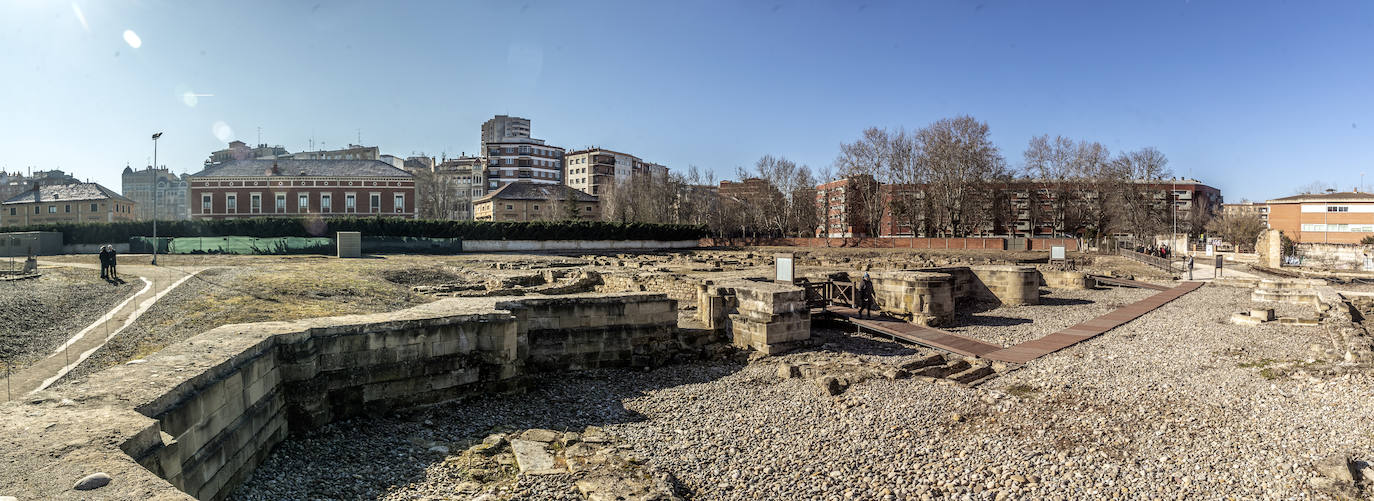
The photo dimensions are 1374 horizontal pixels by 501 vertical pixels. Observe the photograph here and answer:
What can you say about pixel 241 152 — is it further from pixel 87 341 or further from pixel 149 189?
pixel 87 341

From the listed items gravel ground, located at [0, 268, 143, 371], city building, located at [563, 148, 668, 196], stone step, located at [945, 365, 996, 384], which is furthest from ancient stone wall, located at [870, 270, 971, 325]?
city building, located at [563, 148, 668, 196]

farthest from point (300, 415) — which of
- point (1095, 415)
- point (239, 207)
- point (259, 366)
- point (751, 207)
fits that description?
point (751, 207)

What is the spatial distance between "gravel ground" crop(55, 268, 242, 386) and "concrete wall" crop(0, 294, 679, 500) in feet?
9.59

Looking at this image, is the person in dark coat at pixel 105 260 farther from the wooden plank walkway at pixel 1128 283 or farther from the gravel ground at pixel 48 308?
the wooden plank walkway at pixel 1128 283

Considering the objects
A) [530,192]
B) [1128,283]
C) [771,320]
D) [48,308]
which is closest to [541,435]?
[771,320]

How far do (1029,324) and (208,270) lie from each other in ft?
92.0

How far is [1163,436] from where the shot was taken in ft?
26.5

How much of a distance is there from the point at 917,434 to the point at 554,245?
139 ft

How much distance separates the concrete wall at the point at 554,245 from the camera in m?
44.8

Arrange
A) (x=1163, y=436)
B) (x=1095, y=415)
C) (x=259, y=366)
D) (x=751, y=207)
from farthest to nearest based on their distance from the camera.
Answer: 1. (x=751, y=207)
2. (x=1095, y=415)
3. (x=1163, y=436)
4. (x=259, y=366)

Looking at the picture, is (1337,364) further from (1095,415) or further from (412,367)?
(412,367)

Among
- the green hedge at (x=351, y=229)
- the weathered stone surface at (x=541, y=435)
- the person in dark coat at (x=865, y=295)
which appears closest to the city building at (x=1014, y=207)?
the green hedge at (x=351, y=229)

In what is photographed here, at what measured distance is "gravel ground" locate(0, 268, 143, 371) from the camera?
37.7 ft

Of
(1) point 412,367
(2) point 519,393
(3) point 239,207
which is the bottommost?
(2) point 519,393
